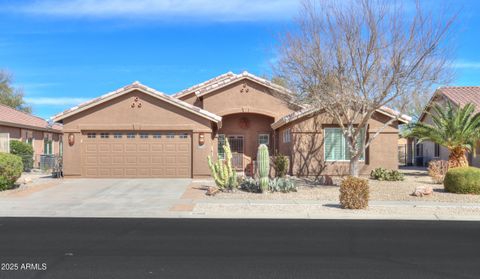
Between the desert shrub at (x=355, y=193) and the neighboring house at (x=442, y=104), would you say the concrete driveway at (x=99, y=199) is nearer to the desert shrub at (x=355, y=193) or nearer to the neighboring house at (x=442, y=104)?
the desert shrub at (x=355, y=193)

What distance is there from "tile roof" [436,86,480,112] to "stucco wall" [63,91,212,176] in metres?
16.5

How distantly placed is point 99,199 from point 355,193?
322 inches

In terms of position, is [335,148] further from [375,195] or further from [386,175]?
[375,195]

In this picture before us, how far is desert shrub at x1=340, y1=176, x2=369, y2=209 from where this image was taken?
45.4 ft

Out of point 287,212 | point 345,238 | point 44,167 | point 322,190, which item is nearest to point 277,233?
point 345,238

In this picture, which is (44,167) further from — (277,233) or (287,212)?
(277,233)

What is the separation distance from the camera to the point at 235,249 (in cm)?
844

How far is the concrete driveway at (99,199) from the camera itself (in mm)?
13383

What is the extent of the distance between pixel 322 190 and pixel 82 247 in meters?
11.8

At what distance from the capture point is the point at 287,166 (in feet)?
73.4

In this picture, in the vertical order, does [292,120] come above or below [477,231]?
above

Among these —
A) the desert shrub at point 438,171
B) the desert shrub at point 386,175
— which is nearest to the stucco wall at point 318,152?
the desert shrub at point 386,175

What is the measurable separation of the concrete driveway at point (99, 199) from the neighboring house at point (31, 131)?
10499 millimetres

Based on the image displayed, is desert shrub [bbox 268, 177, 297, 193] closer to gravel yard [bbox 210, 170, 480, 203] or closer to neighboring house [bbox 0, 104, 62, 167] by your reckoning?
gravel yard [bbox 210, 170, 480, 203]
